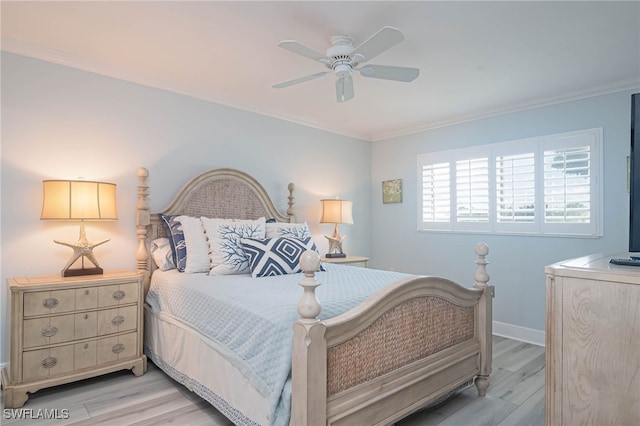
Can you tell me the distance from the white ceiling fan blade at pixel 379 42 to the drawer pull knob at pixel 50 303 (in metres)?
2.47

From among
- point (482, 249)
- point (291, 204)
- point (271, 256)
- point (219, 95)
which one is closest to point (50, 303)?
point (271, 256)

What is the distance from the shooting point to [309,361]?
1.49 m

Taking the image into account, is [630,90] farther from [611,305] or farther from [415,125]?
[611,305]

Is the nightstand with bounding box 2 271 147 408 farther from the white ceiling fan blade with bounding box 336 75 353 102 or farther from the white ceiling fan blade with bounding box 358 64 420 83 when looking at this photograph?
the white ceiling fan blade with bounding box 358 64 420 83

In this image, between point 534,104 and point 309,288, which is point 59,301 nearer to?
point 309,288

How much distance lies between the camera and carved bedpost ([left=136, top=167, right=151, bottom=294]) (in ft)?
9.95

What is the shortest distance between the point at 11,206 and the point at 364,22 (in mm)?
2714

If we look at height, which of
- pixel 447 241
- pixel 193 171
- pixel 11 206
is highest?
pixel 193 171

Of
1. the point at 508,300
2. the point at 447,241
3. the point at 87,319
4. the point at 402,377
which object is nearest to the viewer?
the point at 402,377

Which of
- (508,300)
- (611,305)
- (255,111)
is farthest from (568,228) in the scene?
(255,111)

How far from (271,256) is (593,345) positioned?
6.61 ft

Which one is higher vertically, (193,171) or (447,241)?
(193,171)

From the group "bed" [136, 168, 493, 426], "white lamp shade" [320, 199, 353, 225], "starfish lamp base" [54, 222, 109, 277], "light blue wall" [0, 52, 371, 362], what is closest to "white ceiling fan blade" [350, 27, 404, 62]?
"bed" [136, 168, 493, 426]

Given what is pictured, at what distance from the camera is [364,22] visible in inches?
88.7
